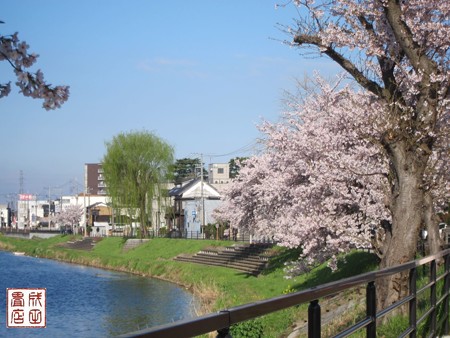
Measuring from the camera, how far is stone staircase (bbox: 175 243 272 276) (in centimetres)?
3919

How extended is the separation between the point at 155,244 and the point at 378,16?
5052 centimetres

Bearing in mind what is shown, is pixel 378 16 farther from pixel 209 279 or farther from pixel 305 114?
pixel 209 279

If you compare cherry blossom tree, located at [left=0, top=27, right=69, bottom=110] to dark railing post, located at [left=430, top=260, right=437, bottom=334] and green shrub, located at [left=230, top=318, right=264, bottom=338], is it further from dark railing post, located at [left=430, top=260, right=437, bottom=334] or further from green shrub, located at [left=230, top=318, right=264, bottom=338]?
green shrub, located at [left=230, top=318, right=264, bottom=338]

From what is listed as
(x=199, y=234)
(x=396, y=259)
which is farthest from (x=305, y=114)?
(x=199, y=234)

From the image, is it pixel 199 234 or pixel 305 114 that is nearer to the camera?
pixel 305 114

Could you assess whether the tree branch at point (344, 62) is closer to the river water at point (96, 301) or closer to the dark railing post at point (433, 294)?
the dark railing post at point (433, 294)

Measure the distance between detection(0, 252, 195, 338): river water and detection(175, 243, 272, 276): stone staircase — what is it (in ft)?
12.9

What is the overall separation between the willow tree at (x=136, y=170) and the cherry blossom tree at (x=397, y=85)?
52.4 metres

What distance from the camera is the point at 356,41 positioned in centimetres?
1251

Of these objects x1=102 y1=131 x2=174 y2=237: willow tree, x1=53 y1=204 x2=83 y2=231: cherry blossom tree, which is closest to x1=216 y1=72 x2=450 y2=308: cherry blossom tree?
x1=102 y1=131 x2=174 y2=237: willow tree
